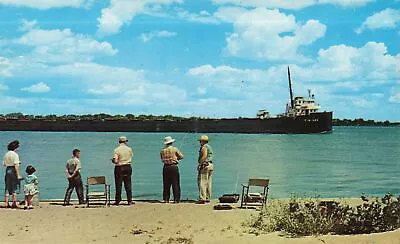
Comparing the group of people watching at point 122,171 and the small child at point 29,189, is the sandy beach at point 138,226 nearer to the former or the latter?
the small child at point 29,189

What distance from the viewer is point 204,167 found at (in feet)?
40.2

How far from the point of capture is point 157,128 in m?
73.1

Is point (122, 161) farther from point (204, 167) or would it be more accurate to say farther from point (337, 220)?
point (337, 220)

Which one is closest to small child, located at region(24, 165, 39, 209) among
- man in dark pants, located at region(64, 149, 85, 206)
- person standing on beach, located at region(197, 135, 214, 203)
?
man in dark pants, located at region(64, 149, 85, 206)

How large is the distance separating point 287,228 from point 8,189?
5.66 m

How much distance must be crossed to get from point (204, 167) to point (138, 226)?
2.84 m

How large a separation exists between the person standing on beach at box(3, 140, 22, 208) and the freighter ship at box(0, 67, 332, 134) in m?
54.9

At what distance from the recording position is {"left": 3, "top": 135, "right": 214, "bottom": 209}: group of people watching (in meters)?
11.7

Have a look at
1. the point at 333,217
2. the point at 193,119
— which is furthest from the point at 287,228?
the point at 193,119

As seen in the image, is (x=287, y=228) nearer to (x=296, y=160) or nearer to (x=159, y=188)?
(x=159, y=188)

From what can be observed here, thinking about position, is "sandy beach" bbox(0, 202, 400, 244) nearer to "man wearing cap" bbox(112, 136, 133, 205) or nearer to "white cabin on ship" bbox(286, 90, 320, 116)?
"man wearing cap" bbox(112, 136, 133, 205)

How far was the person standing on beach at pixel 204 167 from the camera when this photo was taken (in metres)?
12.1

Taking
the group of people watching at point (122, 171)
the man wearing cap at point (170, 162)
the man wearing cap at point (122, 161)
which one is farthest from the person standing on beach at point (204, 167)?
the man wearing cap at point (122, 161)

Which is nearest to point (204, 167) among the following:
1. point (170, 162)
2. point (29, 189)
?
point (170, 162)
